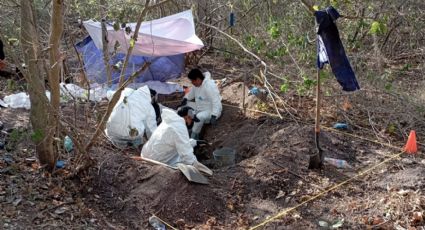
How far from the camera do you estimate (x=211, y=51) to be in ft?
32.0

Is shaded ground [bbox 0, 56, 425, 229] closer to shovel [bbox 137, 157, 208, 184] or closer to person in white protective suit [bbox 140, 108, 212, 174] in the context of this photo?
shovel [bbox 137, 157, 208, 184]

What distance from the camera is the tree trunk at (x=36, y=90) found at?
12.1ft

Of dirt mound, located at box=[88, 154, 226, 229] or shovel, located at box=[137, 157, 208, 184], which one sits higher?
shovel, located at box=[137, 157, 208, 184]

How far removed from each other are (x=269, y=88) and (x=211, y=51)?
3339 millimetres

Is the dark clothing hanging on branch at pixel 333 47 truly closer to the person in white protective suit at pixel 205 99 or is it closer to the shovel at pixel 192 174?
the shovel at pixel 192 174

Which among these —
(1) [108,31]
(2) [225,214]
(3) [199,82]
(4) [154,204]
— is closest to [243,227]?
(2) [225,214]

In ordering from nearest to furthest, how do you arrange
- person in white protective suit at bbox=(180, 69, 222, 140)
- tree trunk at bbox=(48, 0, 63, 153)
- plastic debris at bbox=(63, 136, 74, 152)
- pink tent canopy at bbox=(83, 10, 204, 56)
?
tree trunk at bbox=(48, 0, 63, 153), plastic debris at bbox=(63, 136, 74, 152), person in white protective suit at bbox=(180, 69, 222, 140), pink tent canopy at bbox=(83, 10, 204, 56)

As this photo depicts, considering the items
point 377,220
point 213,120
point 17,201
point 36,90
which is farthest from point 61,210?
point 213,120

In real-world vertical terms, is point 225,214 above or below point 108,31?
below

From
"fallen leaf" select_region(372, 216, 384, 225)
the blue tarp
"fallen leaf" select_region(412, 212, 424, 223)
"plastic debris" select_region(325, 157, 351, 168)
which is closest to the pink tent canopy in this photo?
the blue tarp

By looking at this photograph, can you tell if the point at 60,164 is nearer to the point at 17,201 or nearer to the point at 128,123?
the point at 17,201

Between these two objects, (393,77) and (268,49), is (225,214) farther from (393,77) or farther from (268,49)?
(393,77)

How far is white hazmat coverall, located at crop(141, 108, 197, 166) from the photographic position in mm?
4898

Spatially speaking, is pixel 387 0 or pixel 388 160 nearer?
pixel 388 160
